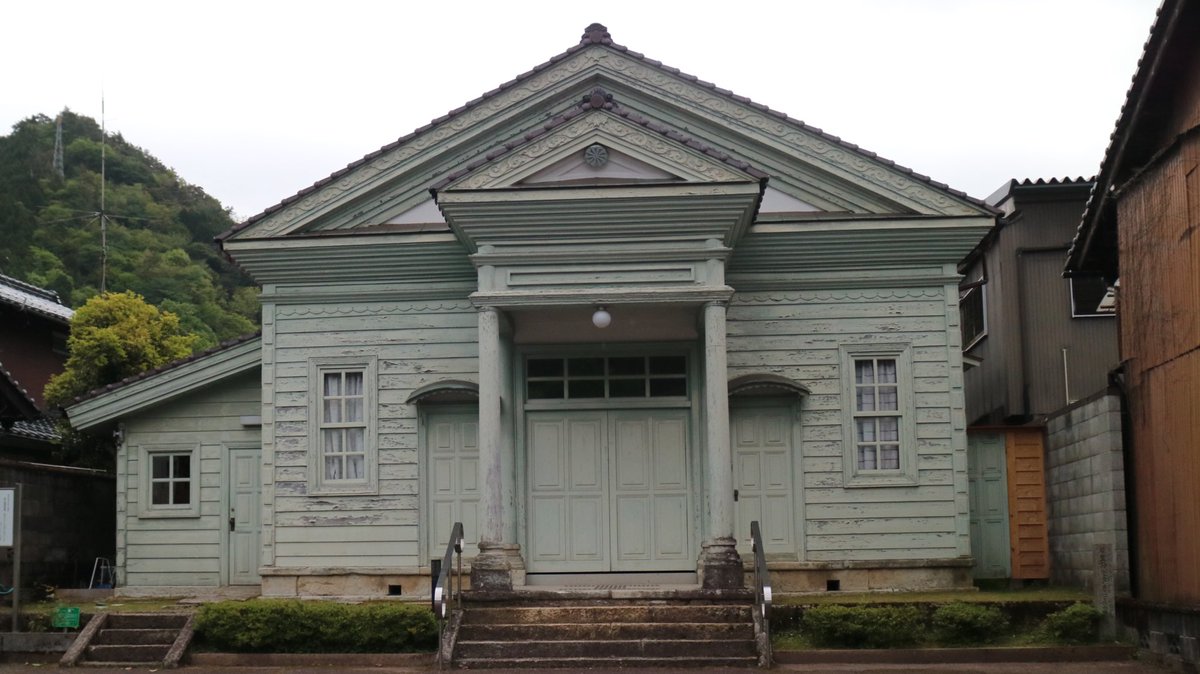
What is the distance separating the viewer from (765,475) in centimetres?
1664

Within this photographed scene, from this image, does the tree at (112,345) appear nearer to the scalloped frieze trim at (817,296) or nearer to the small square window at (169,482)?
the small square window at (169,482)

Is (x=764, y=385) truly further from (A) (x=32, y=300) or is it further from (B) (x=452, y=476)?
(A) (x=32, y=300)

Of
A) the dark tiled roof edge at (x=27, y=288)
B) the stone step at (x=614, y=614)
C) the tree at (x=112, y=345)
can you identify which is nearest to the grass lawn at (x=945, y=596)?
the stone step at (x=614, y=614)

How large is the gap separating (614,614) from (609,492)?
279cm

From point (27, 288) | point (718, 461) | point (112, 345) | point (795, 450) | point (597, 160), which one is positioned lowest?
point (718, 461)

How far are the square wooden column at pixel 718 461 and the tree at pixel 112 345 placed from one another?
11679mm

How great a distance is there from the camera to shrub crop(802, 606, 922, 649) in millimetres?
13938

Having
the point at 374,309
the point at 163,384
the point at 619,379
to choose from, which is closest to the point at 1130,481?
the point at 619,379

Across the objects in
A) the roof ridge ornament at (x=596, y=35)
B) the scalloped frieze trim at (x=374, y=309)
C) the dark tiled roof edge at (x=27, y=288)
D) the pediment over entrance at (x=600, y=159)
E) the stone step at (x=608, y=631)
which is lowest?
the stone step at (x=608, y=631)

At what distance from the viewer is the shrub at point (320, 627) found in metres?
14.2

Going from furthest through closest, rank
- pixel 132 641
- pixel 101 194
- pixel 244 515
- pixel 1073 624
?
pixel 101 194 → pixel 244 515 → pixel 132 641 → pixel 1073 624

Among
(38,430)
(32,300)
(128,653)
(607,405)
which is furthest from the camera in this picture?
(32,300)

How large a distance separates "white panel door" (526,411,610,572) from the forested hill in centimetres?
2331

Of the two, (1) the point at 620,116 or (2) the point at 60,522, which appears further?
(2) the point at 60,522
